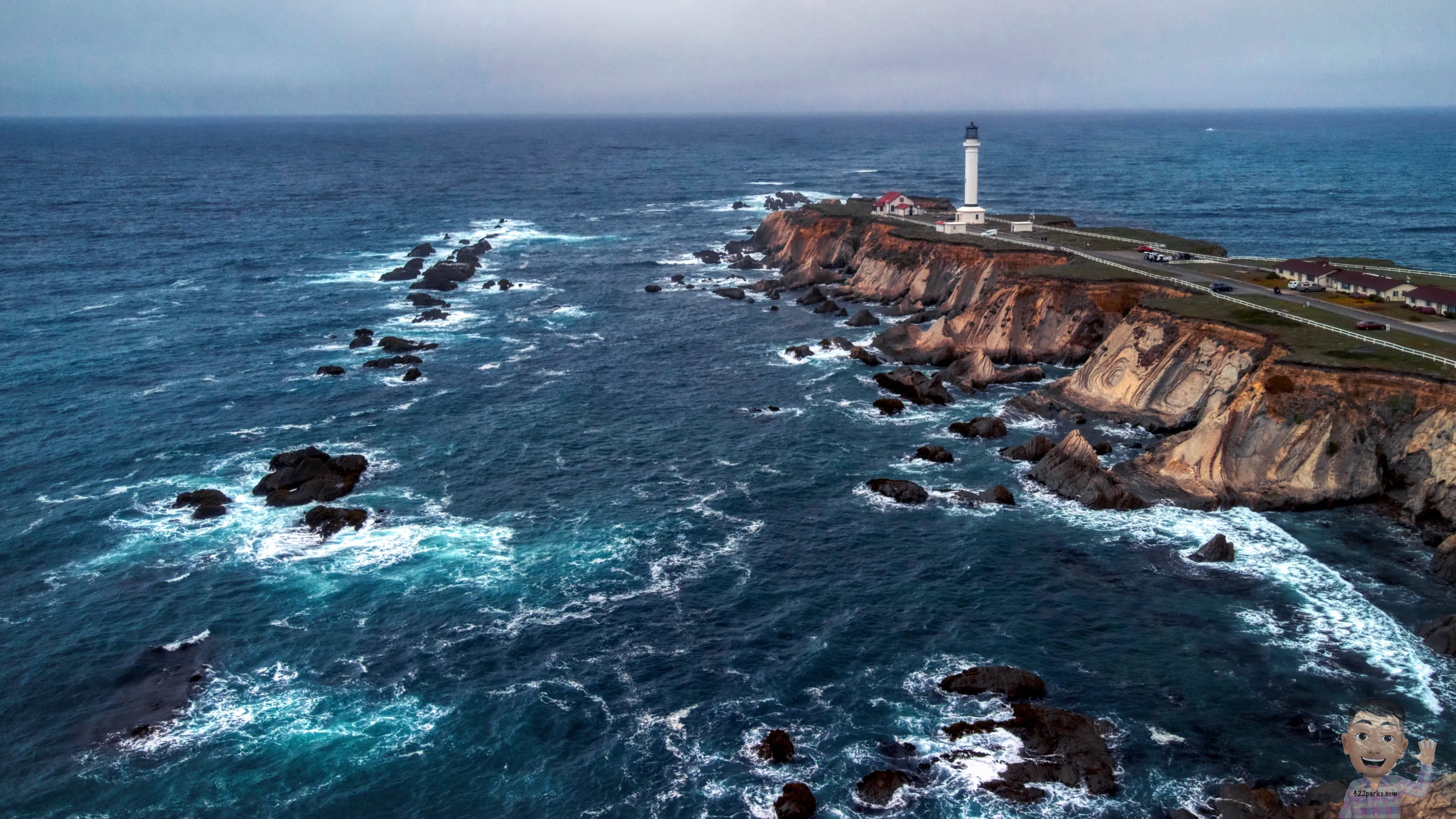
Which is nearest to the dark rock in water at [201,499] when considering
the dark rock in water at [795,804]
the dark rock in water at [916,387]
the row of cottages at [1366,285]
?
the dark rock in water at [795,804]

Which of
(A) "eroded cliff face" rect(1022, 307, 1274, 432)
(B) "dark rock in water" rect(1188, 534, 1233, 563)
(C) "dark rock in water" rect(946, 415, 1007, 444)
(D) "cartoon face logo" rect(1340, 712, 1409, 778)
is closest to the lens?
(D) "cartoon face logo" rect(1340, 712, 1409, 778)

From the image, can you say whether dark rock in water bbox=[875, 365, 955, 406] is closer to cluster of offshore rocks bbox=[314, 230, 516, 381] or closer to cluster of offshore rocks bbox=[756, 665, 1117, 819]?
cluster of offshore rocks bbox=[756, 665, 1117, 819]

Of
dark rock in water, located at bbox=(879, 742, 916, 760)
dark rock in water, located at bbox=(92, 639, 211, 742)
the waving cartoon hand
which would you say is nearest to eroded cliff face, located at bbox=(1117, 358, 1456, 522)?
dark rock in water, located at bbox=(879, 742, 916, 760)

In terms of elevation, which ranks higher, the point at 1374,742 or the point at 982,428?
the point at 1374,742

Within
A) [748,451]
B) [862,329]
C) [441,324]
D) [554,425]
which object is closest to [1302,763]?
[748,451]

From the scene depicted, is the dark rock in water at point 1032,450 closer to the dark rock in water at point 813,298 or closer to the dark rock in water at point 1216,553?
the dark rock in water at point 1216,553

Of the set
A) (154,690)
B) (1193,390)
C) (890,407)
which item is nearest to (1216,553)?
(1193,390)

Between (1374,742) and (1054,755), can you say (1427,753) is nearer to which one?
(1374,742)
